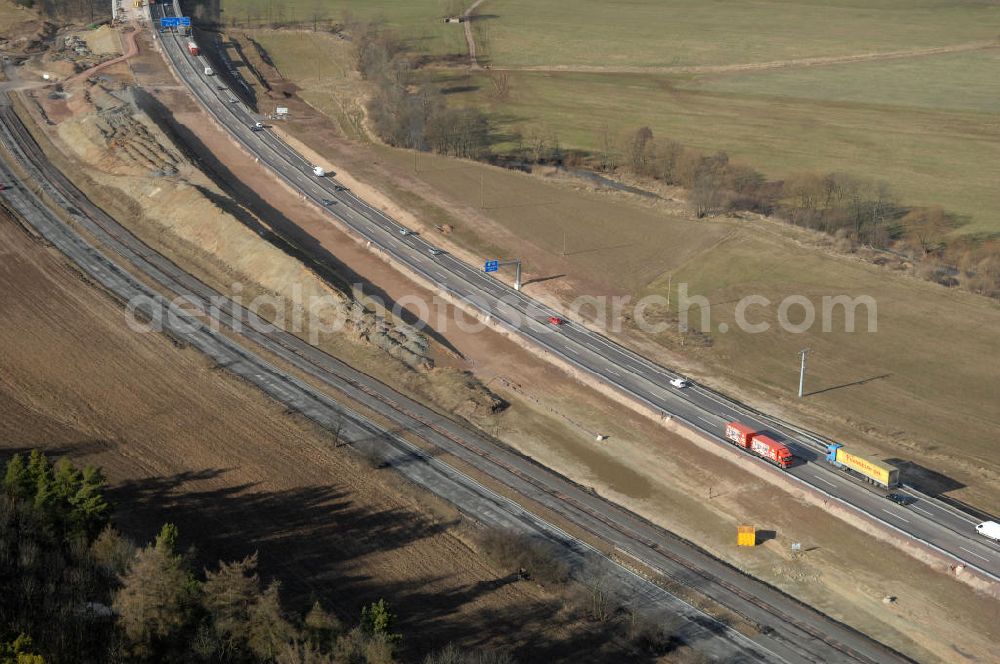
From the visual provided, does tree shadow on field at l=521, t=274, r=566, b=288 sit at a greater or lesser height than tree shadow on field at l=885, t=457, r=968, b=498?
greater

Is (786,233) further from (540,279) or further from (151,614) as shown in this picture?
(151,614)

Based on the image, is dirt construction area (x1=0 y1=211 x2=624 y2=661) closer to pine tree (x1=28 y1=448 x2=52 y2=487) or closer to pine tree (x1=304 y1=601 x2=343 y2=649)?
pine tree (x1=28 y1=448 x2=52 y2=487)

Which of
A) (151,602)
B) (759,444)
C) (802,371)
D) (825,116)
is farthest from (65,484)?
(825,116)

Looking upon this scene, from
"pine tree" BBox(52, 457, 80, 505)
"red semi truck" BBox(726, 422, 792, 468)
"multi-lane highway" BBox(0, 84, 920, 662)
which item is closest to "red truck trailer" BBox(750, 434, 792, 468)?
"red semi truck" BBox(726, 422, 792, 468)

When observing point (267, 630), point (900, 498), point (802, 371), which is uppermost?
point (267, 630)

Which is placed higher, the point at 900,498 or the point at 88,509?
the point at 88,509

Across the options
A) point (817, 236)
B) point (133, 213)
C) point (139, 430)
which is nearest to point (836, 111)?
point (817, 236)
